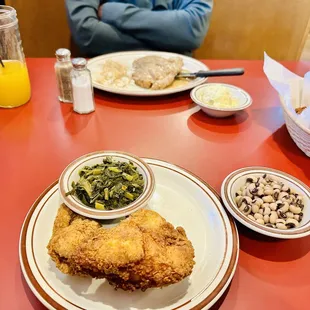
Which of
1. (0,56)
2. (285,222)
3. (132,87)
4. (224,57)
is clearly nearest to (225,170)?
(285,222)

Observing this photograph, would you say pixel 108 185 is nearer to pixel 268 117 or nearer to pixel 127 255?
pixel 127 255

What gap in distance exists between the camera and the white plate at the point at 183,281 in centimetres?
79

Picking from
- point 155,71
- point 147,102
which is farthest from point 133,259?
point 155,71

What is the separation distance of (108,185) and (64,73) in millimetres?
715

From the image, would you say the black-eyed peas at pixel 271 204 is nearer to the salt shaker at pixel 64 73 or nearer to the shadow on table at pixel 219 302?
the shadow on table at pixel 219 302

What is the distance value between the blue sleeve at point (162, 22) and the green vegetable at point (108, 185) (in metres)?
1.30

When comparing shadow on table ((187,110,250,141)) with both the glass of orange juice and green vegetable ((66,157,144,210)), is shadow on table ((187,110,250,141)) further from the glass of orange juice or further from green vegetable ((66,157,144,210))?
the glass of orange juice

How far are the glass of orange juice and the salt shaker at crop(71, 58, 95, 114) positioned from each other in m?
0.24

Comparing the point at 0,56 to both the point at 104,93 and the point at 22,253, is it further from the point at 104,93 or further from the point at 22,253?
the point at 22,253

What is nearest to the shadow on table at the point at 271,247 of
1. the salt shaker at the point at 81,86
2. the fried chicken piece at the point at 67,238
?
the fried chicken piece at the point at 67,238

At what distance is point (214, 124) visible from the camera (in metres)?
1.49

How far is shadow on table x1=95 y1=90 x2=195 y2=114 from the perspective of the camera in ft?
5.24

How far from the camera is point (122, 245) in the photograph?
0.77m

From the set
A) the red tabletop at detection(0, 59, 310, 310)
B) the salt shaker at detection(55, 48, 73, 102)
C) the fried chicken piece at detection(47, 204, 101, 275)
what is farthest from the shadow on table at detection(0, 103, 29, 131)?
the fried chicken piece at detection(47, 204, 101, 275)
